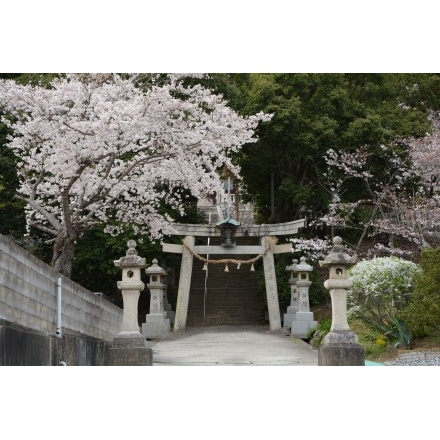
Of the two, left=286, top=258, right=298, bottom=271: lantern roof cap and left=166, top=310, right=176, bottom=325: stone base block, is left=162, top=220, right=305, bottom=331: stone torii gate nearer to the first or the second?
left=286, top=258, right=298, bottom=271: lantern roof cap

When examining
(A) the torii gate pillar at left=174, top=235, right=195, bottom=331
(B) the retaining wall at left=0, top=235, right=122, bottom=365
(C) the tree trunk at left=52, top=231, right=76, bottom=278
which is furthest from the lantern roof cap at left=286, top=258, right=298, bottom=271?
(C) the tree trunk at left=52, top=231, right=76, bottom=278

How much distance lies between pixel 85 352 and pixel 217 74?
853cm

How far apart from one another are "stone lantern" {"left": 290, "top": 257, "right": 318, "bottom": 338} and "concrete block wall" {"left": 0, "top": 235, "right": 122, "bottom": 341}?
19.5 ft

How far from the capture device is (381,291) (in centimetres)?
1371

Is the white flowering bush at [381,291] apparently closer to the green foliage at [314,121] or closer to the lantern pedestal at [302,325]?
the lantern pedestal at [302,325]

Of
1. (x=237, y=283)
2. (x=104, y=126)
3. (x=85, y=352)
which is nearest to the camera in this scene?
(x=85, y=352)

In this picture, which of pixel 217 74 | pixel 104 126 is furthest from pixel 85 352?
pixel 217 74

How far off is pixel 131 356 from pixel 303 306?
7.75m

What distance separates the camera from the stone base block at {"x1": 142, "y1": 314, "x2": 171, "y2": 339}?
17.2m

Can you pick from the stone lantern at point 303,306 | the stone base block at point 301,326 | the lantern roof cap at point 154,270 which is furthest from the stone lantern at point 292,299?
the lantern roof cap at point 154,270

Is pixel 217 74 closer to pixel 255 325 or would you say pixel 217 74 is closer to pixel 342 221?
pixel 342 221

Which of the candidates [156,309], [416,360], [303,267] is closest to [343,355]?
[416,360]

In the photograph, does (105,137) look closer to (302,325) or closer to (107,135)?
(107,135)

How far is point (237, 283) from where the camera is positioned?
20.2 metres
